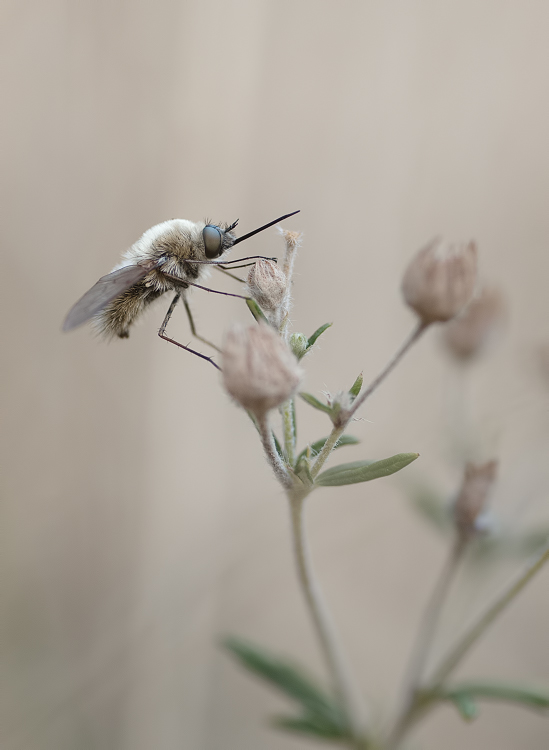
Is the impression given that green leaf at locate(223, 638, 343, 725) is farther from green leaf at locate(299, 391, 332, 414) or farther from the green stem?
green leaf at locate(299, 391, 332, 414)

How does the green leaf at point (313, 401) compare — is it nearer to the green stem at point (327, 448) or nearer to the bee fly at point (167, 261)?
the green stem at point (327, 448)

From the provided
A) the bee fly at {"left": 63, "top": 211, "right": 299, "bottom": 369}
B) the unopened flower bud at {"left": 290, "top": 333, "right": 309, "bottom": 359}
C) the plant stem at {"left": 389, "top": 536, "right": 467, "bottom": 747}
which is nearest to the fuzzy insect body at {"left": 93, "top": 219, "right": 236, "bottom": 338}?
the bee fly at {"left": 63, "top": 211, "right": 299, "bottom": 369}

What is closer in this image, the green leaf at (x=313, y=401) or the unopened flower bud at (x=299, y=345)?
the green leaf at (x=313, y=401)

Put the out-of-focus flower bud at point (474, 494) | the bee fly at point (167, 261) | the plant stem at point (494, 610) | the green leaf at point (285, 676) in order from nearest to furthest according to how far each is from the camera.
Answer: the plant stem at point (494, 610) → the out-of-focus flower bud at point (474, 494) → the green leaf at point (285, 676) → the bee fly at point (167, 261)

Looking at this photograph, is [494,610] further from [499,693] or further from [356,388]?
[356,388]

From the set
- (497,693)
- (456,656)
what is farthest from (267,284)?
(497,693)

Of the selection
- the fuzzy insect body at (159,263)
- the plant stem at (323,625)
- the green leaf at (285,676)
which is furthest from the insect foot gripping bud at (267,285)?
the green leaf at (285,676)
